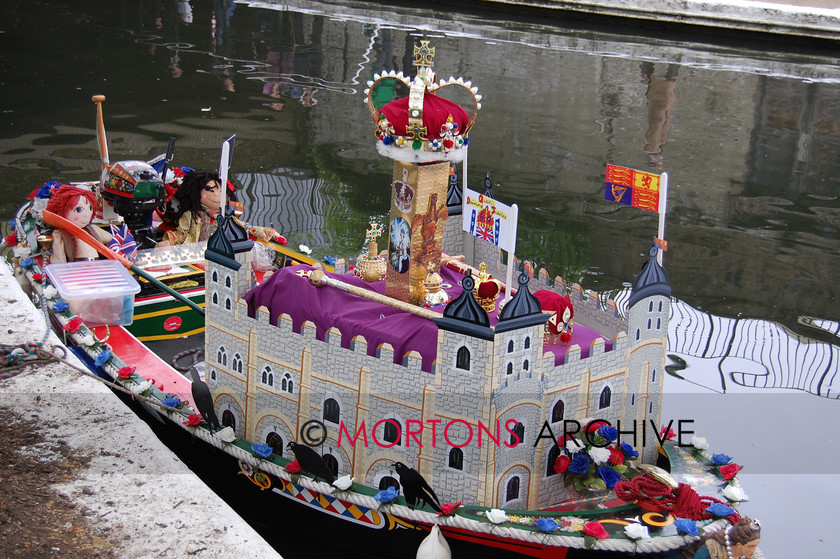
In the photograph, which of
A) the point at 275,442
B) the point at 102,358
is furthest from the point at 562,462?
the point at 102,358

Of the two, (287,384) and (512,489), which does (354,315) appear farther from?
(512,489)

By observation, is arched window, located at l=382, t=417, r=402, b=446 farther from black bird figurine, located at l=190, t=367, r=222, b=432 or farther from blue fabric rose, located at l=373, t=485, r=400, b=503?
black bird figurine, located at l=190, t=367, r=222, b=432

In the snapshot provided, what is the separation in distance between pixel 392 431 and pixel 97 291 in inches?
141

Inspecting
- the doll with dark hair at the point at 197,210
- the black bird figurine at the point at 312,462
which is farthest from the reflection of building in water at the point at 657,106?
the black bird figurine at the point at 312,462

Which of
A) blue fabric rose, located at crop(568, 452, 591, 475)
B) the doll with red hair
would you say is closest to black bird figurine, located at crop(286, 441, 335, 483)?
blue fabric rose, located at crop(568, 452, 591, 475)

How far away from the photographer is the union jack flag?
382 inches

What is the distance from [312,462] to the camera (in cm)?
661

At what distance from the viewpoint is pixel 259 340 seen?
6.89 meters

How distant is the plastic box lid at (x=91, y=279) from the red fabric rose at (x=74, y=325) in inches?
14.4

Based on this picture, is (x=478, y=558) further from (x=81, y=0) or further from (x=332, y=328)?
(x=81, y=0)

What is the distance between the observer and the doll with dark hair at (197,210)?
1022 centimetres

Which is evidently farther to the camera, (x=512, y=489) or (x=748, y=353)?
(x=748, y=353)

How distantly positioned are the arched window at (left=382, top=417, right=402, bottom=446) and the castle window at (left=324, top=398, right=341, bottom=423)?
0.37m

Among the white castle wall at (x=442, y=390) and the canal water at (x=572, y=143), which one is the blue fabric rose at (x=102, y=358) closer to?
the white castle wall at (x=442, y=390)
